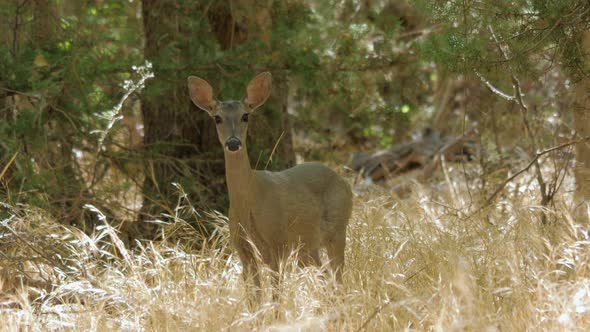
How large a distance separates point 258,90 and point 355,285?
4.58 feet

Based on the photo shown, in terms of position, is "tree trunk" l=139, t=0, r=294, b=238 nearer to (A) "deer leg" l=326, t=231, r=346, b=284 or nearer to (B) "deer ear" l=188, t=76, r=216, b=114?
(B) "deer ear" l=188, t=76, r=216, b=114

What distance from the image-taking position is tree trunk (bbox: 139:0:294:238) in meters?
6.56

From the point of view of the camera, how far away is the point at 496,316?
150 inches

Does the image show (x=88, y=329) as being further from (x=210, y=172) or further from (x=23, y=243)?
(x=210, y=172)

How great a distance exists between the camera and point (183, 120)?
738cm

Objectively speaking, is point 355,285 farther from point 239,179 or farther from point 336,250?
point 239,179

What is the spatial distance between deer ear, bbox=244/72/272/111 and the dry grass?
37.0 inches

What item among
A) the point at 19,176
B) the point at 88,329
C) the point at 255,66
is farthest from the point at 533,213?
the point at 19,176

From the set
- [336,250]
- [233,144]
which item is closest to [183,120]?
[336,250]

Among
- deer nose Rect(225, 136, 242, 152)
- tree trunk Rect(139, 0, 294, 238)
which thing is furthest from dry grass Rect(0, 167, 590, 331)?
tree trunk Rect(139, 0, 294, 238)

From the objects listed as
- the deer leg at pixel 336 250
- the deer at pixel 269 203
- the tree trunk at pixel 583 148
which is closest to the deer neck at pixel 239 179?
the deer at pixel 269 203

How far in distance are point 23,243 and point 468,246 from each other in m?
2.63

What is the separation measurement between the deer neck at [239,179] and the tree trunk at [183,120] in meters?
1.62

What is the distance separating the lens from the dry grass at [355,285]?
148 inches
